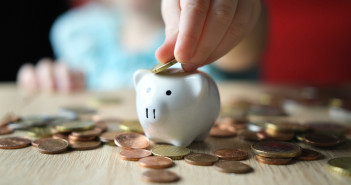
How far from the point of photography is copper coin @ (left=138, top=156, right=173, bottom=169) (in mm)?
477

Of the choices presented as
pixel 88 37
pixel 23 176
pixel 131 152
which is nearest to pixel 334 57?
pixel 88 37

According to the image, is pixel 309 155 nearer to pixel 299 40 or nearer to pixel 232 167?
pixel 232 167

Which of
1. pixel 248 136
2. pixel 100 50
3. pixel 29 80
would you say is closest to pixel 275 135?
pixel 248 136

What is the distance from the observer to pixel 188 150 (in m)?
0.55

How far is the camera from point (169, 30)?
610 millimetres

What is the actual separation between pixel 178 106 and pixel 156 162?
10 centimetres

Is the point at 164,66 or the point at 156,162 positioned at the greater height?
the point at 164,66

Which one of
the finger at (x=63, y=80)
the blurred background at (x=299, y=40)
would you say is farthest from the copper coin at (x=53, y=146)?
the blurred background at (x=299, y=40)

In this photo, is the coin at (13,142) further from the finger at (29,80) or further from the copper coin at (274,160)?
the finger at (29,80)

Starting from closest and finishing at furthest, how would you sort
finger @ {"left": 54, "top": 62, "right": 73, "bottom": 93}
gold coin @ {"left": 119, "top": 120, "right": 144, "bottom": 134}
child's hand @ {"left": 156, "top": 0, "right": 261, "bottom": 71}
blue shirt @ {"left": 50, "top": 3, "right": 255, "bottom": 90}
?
child's hand @ {"left": 156, "top": 0, "right": 261, "bottom": 71}, gold coin @ {"left": 119, "top": 120, "right": 144, "bottom": 134}, finger @ {"left": 54, "top": 62, "right": 73, "bottom": 93}, blue shirt @ {"left": 50, "top": 3, "right": 255, "bottom": 90}

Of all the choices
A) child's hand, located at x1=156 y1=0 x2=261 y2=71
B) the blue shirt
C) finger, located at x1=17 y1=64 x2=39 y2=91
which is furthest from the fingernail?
the blue shirt

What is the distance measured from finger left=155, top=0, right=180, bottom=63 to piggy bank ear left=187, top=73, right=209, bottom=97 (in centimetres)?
5

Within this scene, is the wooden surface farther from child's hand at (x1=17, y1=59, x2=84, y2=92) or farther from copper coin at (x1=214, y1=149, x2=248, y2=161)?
child's hand at (x1=17, y1=59, x2=84, y2=92)

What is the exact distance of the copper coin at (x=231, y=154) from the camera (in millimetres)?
520
